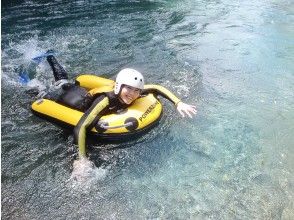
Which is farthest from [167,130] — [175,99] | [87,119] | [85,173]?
[85,173]

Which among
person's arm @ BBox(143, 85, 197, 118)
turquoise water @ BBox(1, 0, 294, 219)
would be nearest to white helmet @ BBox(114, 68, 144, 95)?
person's arm @ BBox(143, 85, 197, 118)

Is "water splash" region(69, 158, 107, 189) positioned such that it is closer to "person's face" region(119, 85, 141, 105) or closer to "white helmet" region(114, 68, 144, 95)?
"person's face" region(119, 85, 141, 105)

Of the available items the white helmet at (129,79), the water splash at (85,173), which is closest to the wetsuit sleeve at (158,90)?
the white helmet at (129,79)

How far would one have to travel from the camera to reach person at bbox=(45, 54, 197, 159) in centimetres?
467

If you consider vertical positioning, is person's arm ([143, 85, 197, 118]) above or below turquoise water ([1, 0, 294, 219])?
above

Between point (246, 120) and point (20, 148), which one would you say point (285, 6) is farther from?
point (20, 148)

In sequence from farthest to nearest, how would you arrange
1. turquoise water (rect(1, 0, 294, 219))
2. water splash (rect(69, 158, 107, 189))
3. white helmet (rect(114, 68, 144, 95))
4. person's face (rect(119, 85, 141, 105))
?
1. person's face (rect(119, 85, 141, 105))
2. white helmet (rect(114, 68, 144, 95))
3. water splash (rect(69, 158, 107, 189))
4. turquoise water (rect(1, 0, 294, 219))

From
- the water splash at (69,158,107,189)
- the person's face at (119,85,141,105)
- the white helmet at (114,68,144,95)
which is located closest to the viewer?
the water splash at (69,158,107,189)

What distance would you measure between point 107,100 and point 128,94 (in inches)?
12.4

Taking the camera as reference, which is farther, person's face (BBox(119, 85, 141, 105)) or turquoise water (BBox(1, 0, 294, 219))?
person's face (BBox(119, 85, 141, 105))

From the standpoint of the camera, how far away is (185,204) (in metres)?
4.33

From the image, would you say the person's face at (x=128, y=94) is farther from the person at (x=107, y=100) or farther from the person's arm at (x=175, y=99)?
the person's arm at (x=175, y=99)

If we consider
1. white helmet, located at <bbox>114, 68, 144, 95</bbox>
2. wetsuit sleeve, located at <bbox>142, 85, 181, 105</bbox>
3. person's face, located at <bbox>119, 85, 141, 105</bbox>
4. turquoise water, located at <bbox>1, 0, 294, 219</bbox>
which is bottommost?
turquoise water, located at <bbox>1, 0, 294, 219</bbox>

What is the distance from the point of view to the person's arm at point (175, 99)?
4930 millimetres
